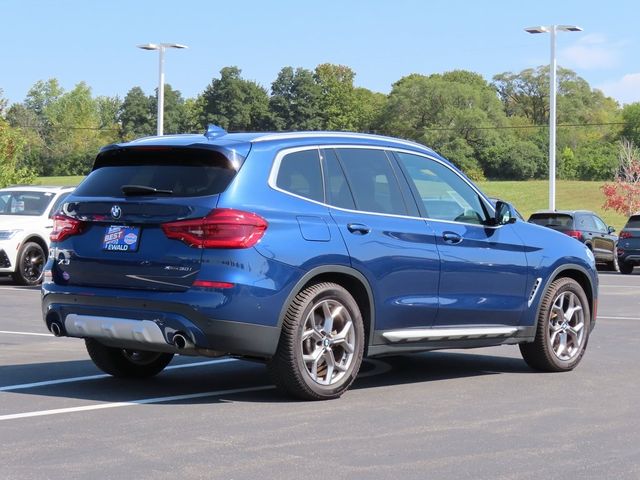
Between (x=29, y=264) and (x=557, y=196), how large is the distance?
298 feet

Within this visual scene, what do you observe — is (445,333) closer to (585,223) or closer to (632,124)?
(585,223)

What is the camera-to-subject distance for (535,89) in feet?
475

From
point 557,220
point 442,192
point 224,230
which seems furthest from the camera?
point 557,220

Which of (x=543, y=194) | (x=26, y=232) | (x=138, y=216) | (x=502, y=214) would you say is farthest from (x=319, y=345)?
(x=543, y=194)

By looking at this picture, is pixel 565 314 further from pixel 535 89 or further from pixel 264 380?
pixel 535 89

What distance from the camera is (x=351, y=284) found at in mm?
8133

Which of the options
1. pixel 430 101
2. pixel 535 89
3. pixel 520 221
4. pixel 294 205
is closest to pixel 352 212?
pixel 294 205

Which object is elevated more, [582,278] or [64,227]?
[64,227]

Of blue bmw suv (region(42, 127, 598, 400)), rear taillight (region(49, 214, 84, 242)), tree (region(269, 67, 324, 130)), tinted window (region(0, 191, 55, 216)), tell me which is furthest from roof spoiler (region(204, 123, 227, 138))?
tree (region(269, 67, 324, 130))

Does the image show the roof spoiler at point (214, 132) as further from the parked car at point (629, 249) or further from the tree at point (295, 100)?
the tree at point (295, 100)

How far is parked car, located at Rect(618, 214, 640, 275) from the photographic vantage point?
3050 cm

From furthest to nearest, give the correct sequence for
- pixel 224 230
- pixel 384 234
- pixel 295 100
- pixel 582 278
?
pixel 295 100 → pixel 582 278 → pixel 384 234 → pixel 224 230

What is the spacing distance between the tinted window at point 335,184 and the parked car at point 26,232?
43.1ft

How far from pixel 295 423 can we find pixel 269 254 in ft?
3.56
